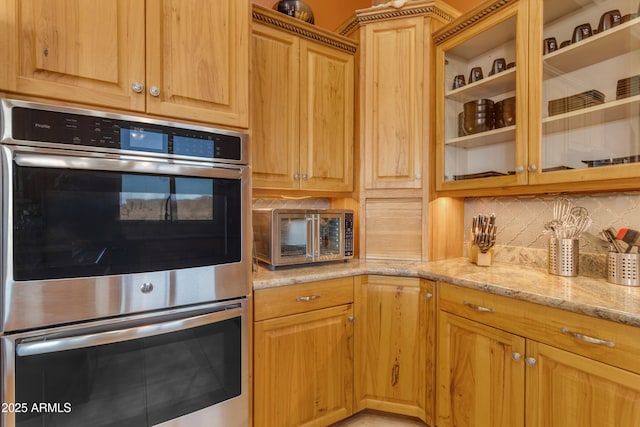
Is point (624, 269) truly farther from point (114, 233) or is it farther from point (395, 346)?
point (114, 233)

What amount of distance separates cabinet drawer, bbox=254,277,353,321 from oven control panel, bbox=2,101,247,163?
0.65 meters

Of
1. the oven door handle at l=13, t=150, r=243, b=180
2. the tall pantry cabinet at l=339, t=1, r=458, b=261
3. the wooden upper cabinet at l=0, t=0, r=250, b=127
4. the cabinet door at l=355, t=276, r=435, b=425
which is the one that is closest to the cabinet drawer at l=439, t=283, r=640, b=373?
the cabinet door at l=355, t=276, r=435, b=425

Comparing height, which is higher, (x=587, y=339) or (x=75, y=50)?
(x=75, y=50)

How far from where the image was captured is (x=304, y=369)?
1581 mm

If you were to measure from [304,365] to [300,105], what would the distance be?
4.86 ft

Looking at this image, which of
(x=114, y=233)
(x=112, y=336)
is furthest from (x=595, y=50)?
(x=112, y=336)

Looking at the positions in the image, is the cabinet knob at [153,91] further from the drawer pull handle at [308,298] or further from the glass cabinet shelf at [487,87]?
the glass cabinet shelf at [487,87]

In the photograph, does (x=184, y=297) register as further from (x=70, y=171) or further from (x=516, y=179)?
(x=516, y=179)

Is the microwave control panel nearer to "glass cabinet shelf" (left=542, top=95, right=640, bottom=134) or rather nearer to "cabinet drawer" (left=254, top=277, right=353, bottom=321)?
"cabinet drawer" (left=254, top=277, right=353, bottom=321)

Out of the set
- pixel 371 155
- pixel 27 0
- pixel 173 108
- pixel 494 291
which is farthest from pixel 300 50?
pixel 494 291

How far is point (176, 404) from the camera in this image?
1200 mm

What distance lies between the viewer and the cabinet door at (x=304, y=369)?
4.83 ft

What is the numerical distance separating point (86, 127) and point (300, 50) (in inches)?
51.4

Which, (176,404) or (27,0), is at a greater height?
(27,0)
